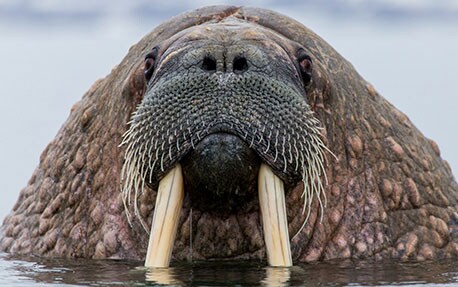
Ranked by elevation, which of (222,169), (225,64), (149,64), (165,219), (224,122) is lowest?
(165,219)

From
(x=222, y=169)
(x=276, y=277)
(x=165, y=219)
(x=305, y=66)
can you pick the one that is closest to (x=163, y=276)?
(x=165, y=219)

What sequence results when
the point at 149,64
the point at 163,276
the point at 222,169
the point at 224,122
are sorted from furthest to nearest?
1. the point at 149,64
2. the point at 222,169
3. the point at 224,122
4. the point at 163,276

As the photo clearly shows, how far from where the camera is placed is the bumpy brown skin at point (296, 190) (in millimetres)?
10984

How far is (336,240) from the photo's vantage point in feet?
36.4

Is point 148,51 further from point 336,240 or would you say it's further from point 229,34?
point 336,240

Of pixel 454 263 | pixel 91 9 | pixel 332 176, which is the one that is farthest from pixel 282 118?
pixel 91 9

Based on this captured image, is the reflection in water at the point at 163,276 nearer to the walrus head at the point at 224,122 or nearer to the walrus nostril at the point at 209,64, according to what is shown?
the walrus head at the point at 224,122

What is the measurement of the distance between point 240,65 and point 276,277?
5.18ft

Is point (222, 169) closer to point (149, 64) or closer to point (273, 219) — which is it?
point (273, 219)

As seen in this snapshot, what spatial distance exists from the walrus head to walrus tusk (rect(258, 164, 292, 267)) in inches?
0.5

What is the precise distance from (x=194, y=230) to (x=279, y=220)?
106cm

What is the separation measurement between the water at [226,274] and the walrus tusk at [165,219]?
0.10 m

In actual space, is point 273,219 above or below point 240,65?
below

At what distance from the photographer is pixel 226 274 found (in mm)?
9961
